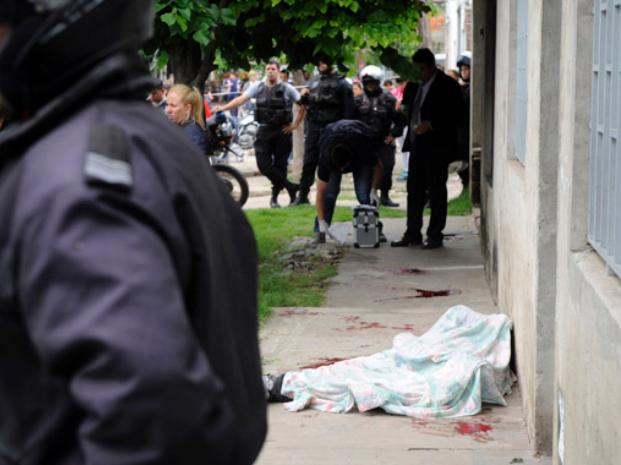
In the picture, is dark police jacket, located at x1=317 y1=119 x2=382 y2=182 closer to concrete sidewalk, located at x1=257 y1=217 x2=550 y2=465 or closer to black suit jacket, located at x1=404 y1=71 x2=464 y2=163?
black suit jacket, located at x1=404 y1=71 x2=464 y2=163

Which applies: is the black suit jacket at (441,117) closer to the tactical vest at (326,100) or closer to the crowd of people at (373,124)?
the crowd of people at (373,124)

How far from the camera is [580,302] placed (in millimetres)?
4617

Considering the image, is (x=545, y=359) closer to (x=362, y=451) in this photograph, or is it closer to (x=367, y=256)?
(x=362, y=451)

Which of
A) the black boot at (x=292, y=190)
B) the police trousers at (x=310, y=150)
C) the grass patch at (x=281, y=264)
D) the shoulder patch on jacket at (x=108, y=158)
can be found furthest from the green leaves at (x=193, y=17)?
the shoulder patch on jacket at (x=108, y=158)

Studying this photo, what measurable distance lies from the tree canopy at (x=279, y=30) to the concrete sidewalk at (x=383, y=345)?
78.5 inches

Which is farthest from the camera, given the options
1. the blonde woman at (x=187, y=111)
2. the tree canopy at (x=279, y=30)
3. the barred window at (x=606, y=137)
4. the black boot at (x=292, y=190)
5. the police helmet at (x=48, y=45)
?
the black boot at (x=292, y=190)

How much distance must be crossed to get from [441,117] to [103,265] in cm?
1145

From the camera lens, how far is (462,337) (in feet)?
25.6

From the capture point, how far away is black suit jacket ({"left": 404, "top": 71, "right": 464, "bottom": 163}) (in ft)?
42.8

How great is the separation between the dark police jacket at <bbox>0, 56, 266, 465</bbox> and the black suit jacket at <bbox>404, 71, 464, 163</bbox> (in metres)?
11.0

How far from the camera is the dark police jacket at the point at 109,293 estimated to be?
1815 millimetres

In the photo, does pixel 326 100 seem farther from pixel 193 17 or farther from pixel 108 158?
pixel 108 158

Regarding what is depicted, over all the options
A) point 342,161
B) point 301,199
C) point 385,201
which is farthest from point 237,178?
point 385,201

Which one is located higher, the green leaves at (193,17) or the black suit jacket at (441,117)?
the green leaves at (193,17)
